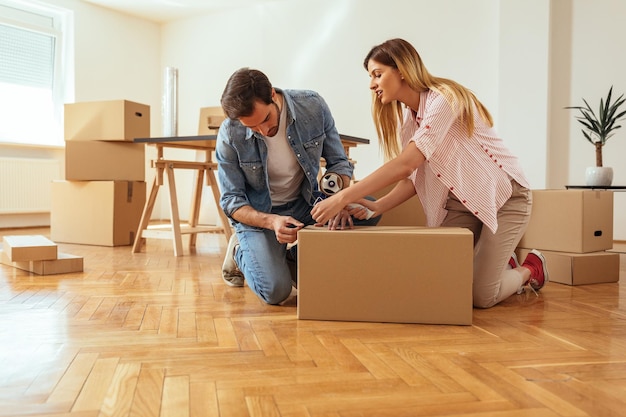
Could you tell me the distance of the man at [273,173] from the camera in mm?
2096

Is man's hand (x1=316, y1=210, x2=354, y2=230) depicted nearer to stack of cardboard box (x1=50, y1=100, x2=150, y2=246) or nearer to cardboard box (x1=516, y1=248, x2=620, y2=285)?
cardboard box (x1=516, y1=248, x2=620, y2=285)

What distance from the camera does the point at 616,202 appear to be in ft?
14.3

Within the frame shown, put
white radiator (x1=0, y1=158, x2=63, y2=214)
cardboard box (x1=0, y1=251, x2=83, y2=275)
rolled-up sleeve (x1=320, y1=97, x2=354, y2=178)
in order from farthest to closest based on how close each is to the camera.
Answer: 1. white radiator (x1=0, y1=158, x2=63, y2=214)
2. cardboard box (x1=0, y1=251, x2=83, y2=275)
3. rolled-up sleeve (x1=320, y1=97, x2=354, y2=178)

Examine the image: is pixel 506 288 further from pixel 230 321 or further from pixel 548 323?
pixel 230 321

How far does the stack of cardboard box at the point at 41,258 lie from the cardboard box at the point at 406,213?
1.47 m

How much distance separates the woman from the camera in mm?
1800

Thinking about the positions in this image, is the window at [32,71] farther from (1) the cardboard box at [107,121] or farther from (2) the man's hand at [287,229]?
(2) the man's hand at [287,229]

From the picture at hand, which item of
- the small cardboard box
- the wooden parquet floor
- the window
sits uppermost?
the window

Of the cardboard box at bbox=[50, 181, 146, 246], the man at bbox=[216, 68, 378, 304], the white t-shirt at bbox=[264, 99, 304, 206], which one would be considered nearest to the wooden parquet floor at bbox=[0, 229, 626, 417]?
the man at bbox=[216, 68, 378, 304]

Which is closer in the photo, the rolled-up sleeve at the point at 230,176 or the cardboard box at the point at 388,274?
the cardboard box at the point at 388,274

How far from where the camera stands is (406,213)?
8.78ft

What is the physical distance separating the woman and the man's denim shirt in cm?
27

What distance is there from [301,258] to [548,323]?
30.9 inches

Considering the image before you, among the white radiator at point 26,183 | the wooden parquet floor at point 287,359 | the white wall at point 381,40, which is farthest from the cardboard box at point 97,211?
the white wall at point 381,40
